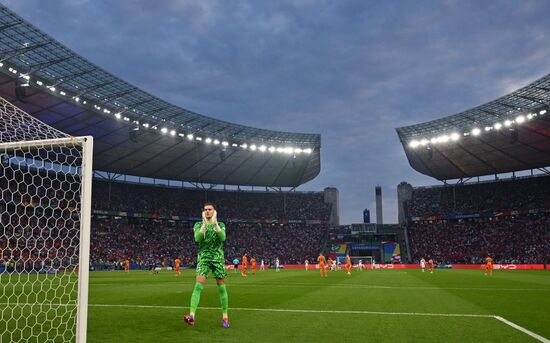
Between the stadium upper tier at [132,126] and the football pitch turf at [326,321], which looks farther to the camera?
the stadium upper tier at [132,126]

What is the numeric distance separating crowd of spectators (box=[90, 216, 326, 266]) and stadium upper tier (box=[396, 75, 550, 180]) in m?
21.4

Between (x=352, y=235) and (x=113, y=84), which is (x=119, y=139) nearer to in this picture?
(x=113, y=84)

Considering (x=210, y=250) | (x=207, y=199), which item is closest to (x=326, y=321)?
(x=210, y=250)

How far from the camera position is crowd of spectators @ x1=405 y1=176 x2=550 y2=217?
5756 cm

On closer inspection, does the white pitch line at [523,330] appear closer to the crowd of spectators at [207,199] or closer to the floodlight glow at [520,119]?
the floodlight glow at [520,119]

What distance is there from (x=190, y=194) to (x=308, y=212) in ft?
65.9

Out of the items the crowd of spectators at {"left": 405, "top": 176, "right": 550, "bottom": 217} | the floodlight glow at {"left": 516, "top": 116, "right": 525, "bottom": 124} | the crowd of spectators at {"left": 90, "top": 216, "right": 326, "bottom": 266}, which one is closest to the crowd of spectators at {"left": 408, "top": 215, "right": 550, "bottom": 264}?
the crowd of spectators at {"left": 405, "top": 176, "right": 550, "bottom": 217}

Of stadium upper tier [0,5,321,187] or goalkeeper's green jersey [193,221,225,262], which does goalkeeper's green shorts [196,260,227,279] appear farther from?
stadium upper tier [0,5,321,187]

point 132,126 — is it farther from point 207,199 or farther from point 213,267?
point 213,267

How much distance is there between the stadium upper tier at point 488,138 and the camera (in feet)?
134

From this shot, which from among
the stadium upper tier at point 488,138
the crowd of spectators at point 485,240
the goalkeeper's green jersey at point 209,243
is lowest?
the crowd of spectators at point 485,240

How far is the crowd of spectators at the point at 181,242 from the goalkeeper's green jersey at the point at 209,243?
40.5m

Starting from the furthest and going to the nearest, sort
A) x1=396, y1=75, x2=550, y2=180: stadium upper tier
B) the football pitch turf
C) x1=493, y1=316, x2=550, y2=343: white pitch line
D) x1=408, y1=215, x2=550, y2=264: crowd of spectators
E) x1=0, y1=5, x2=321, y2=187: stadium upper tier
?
x1=408, y1=215, x2=550, y2=264: crowd of spectators → x1=396, y1=75, x2=550, y2=180: stadium upper tier → x1=0, y1=5, x2=321, y2=187: stadium upper tier → the football pitch turf → x1=493, y1=316, x2=550, y2=343: white pitch line

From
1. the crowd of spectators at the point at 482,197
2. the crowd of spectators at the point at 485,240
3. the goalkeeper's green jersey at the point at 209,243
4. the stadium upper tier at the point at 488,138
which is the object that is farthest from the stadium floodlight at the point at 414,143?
the goalkeeper's green jersey at the point at 209,243
